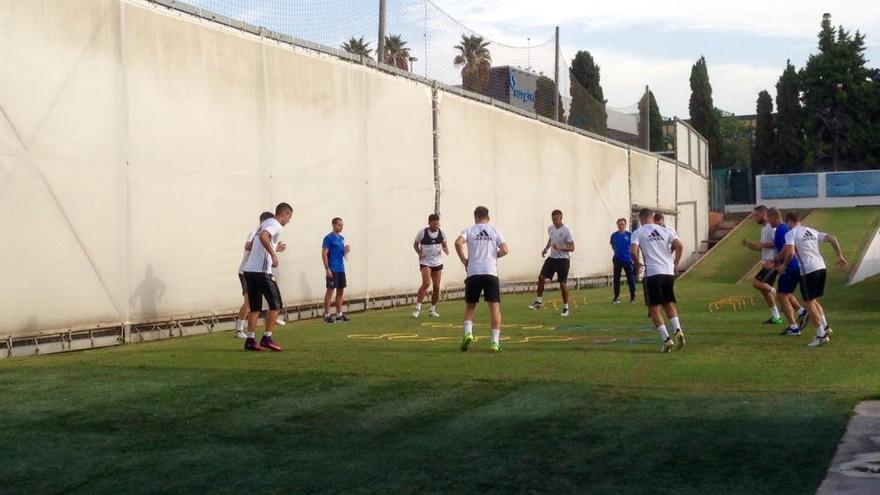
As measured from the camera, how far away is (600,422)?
26.3 ft

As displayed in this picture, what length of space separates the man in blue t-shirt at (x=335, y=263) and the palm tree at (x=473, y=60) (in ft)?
27.4

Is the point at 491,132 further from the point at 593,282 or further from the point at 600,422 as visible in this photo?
the point at 600,422

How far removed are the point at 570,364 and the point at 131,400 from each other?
4703 mm

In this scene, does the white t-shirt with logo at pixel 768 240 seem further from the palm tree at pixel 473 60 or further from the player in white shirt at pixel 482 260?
the palm tree at pixel 473 60

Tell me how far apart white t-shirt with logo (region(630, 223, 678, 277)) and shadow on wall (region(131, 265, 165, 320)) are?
7174mm

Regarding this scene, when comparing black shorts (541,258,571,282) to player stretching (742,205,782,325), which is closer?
player stretching (742,205,782,325)

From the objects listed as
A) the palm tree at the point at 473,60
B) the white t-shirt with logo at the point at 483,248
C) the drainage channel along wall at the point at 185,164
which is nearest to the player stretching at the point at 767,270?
the white t-shirt with logo at the point at 483,248

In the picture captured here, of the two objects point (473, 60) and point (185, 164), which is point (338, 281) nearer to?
point (185, 164)

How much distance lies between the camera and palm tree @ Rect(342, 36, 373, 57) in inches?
846

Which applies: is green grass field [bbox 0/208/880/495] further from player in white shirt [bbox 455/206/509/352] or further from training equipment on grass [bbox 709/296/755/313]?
training equipment on grass [bbox 709/296/755/313]

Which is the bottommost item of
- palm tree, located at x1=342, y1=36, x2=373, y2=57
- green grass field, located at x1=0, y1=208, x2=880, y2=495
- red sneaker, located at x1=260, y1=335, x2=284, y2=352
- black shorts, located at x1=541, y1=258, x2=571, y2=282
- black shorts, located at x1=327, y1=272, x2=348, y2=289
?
green grass field, located at x1=0, y1=208, x2=880, y2=495

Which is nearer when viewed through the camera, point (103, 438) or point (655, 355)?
point (103, 438)

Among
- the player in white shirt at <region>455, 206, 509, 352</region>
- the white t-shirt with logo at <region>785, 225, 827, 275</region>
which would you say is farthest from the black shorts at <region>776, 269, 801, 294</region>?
the player in white shirt at <region>455, 206, 509, 352</region>

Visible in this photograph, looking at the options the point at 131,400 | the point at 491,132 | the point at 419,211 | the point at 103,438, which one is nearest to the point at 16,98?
the point at 131,400
